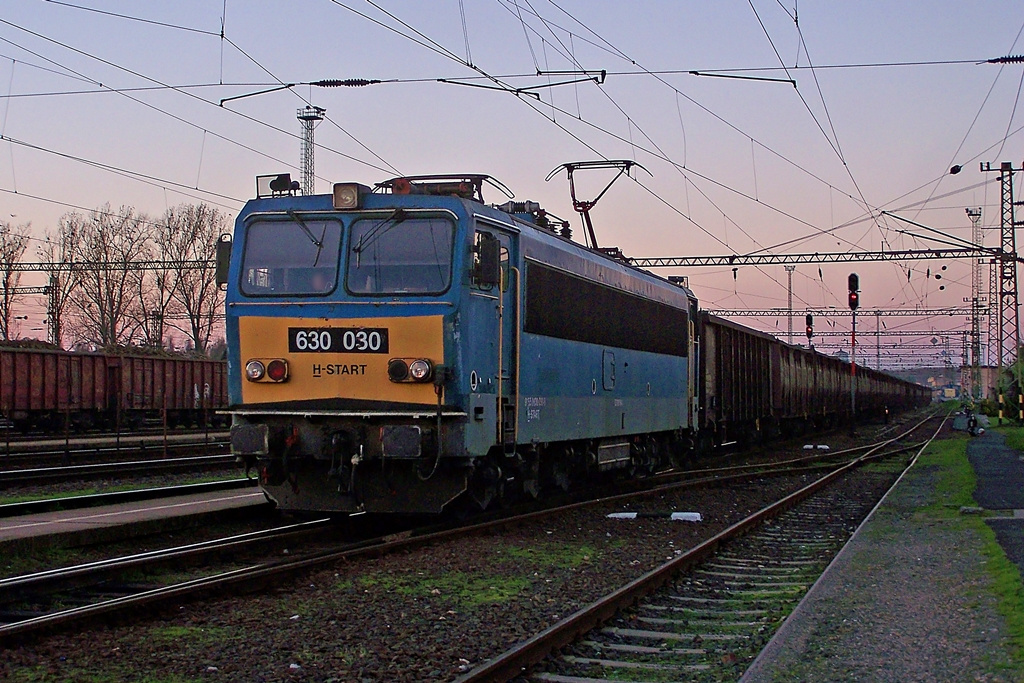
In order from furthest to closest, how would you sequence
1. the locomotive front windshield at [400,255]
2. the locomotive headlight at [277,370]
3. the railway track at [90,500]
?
1. the railway track at [90,500]
2. the locomotive headlight at [277,370]
3. the locomotive front windshield at [400,255]

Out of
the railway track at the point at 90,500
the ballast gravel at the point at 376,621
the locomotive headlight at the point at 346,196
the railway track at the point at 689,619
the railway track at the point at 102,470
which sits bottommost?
the railway track at the point at 689,619

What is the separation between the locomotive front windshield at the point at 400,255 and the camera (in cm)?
1136

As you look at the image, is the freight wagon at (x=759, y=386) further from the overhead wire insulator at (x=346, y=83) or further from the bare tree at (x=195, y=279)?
the bare tree at (x=195, y=279)

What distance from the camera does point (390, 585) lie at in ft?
29.2

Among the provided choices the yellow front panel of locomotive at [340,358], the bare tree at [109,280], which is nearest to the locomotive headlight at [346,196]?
the yellow front panel of locomotive at [340,358]

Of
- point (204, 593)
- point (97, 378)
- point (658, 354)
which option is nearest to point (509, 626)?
point (204, 593)

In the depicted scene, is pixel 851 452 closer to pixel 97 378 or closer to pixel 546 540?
pixel 546 540

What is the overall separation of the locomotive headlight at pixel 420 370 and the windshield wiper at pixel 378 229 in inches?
51.1

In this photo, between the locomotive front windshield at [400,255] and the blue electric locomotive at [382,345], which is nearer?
the blue electric locomotive at [382,345]

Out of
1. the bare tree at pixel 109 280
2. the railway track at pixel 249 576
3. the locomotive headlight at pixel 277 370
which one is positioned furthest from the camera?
the bare tree at pixel 109 280

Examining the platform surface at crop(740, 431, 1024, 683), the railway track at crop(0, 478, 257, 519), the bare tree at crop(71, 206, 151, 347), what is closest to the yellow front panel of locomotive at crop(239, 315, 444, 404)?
the railway track at crop(0, 478, 257, 519)

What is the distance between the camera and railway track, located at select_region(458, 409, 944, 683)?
660cm

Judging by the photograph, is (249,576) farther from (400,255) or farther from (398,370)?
(400,255)

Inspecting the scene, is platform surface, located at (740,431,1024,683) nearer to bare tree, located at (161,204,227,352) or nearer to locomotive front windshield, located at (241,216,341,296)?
locomotive front windshield, located at (241,216,341,296)
